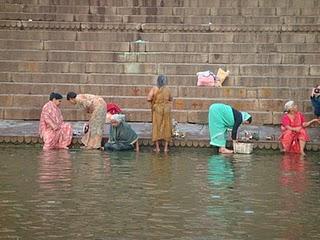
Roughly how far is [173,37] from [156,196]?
9.55 meters

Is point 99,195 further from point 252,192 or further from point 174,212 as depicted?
point 252,192

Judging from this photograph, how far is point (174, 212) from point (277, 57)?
9.77 metres

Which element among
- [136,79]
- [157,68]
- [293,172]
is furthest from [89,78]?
[293,172]

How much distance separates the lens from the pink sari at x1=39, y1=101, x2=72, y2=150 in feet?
43.2

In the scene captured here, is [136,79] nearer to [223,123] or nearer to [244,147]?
[223,123]

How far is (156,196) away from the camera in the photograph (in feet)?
27.4

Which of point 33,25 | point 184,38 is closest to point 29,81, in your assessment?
point 33,25

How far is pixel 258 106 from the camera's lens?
15.2 m

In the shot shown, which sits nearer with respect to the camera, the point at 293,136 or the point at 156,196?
the point at 156,196

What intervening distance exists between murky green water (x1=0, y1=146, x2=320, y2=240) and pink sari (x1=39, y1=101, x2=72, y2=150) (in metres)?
0.82

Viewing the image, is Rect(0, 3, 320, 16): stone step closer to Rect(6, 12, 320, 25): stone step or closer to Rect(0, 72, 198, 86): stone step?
Rect(6, 12, 320, 25): stone step

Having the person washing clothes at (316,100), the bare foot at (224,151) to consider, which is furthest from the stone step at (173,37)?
the bare foot at (224,151)

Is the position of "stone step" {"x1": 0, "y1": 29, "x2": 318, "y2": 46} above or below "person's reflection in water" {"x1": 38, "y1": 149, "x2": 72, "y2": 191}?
above

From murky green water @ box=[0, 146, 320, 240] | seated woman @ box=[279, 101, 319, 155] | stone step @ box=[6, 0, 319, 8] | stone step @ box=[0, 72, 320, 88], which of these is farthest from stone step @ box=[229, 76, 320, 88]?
murky green water @ box=[0, 146, 320, 240]
